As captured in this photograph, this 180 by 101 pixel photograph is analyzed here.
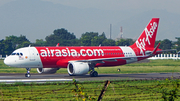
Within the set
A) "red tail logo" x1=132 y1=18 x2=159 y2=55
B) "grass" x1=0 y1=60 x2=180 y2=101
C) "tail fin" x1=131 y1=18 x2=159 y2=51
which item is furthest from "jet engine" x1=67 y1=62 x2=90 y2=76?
"red tail logo" x1=132 y1=18 x2=159 y2=55

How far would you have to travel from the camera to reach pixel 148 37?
43344 mm

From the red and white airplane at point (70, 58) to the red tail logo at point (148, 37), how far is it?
1019 mm

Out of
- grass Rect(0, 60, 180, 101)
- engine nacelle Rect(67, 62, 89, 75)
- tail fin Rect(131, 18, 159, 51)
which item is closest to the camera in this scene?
grass Rect(0, 60, 180, 101)

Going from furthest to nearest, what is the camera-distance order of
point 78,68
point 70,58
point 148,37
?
point 148,37
point 70,58
point 78,68

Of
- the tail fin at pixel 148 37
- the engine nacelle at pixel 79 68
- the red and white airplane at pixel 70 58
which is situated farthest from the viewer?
the tail fin at pixel 148 37

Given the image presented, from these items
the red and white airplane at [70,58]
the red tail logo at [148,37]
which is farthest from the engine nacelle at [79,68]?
the red tail logo at [148,37]

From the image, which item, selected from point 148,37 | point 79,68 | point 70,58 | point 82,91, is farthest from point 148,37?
point 82,91

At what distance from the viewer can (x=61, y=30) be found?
189000 mm

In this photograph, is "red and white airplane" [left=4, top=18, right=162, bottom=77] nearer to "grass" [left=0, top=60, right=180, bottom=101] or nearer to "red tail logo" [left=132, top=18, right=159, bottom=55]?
"red tail logo" [left=132, top=18, right=159, bottom=55]

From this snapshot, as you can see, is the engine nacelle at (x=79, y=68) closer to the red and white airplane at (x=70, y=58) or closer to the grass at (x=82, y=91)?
the red and white airplane at (x=70, y=58)

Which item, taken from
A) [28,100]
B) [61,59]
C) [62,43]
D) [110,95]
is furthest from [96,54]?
[62,43]

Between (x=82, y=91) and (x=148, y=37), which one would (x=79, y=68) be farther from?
(x=82, y=91)

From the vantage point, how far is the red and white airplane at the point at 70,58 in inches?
Answer: 1314

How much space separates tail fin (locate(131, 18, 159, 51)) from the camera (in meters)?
43.0
